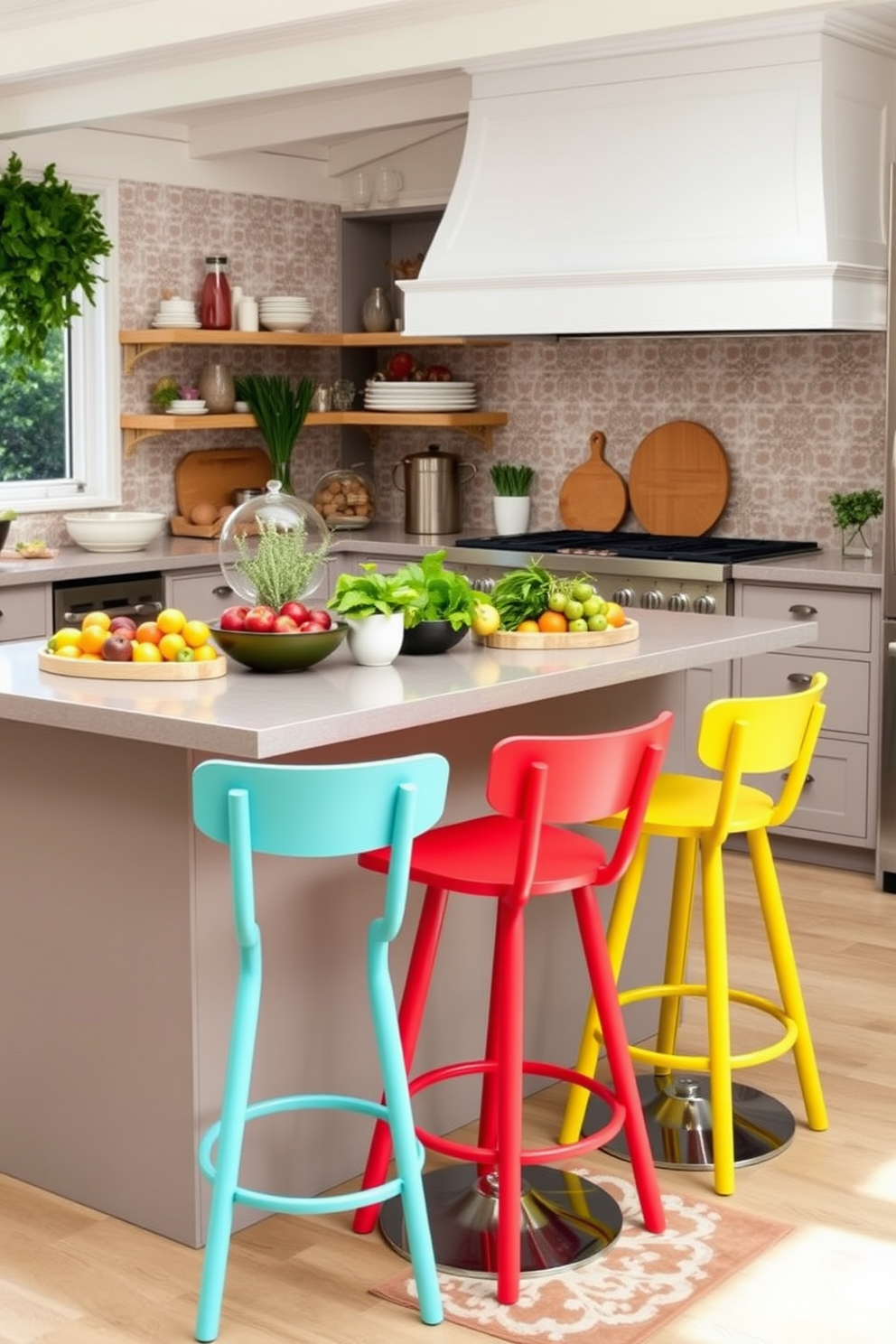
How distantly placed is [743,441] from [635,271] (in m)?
0.98

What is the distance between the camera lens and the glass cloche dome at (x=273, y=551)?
339 cm

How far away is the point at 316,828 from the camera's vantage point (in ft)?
8.29

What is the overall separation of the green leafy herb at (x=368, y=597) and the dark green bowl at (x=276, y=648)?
0.05m

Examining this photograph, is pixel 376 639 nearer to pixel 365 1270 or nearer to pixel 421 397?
pixel 365 1270

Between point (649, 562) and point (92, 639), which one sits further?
point (649, 562)

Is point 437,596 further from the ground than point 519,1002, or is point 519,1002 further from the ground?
point 437,596

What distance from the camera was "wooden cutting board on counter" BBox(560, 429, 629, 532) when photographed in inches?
251

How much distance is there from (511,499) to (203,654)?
3435 millimetres

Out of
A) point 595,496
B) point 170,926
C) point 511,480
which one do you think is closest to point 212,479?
point 511,480

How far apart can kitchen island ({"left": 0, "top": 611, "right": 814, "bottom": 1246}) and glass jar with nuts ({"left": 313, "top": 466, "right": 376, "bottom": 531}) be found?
3.23 m

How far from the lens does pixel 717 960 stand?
3.20 meters

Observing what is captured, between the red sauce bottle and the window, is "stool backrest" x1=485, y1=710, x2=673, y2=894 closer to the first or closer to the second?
the window

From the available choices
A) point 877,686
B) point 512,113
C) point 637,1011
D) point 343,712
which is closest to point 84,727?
point 343,712

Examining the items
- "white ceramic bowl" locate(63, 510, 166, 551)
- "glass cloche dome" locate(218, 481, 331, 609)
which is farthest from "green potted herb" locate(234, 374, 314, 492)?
"glass cloche dome" locate(218, 481, 331, 609)
